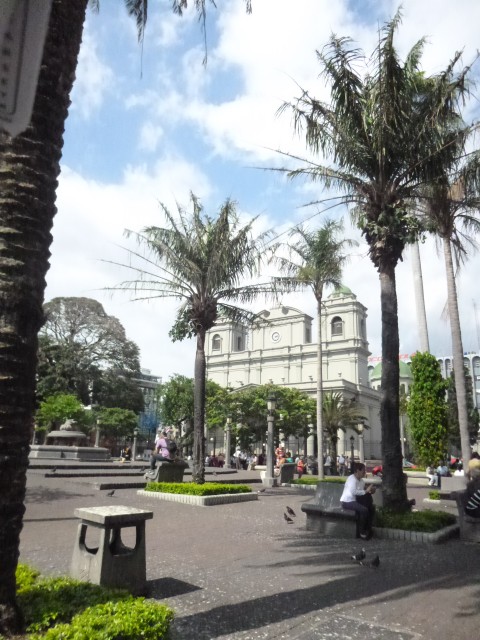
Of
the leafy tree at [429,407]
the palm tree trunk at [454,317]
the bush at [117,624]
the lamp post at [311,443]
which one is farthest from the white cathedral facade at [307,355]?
the bush at [117,624]

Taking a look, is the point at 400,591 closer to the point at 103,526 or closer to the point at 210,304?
the point at 103,526

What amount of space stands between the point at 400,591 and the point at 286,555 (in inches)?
80.3

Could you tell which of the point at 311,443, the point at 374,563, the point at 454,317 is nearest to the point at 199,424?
the point at 374,563

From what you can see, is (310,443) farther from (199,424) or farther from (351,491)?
(351,491)

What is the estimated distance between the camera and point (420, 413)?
1967 cm

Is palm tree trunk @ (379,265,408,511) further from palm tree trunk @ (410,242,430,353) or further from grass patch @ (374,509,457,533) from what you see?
palm tree trunk @ (410,242,430,353)

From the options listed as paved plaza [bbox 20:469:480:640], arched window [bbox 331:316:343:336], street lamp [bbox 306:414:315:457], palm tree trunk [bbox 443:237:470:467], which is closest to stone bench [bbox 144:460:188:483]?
paved plaza [bbox 20:469:480:640]

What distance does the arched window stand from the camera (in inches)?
2409

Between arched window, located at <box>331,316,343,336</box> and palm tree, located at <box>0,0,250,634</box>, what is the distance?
58731mm

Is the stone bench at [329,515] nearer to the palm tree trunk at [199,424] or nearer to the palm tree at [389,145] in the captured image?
the palm tree at [389,145]

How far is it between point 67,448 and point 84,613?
2426 cm

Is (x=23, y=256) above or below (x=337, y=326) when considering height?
below

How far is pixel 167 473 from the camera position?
15.4 m

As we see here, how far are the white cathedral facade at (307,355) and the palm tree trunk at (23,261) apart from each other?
51.1 m
